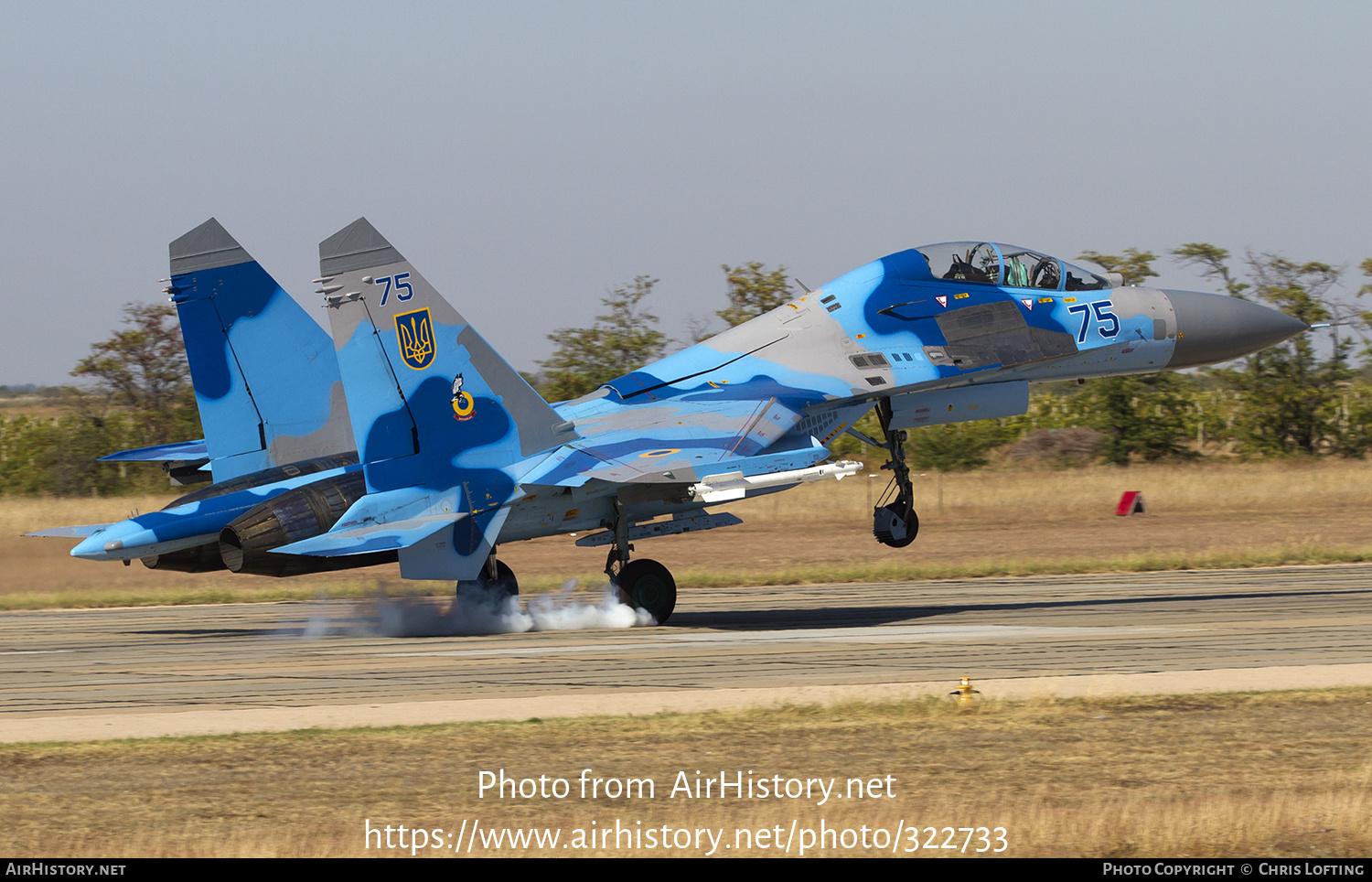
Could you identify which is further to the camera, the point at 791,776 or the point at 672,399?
the point at 672,399

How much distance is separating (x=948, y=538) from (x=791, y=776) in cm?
2245

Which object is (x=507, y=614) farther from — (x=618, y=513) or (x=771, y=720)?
(x=771, y=720)

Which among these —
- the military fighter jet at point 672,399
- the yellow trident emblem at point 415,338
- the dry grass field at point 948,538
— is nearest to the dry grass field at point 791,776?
the military fighter jet at point 672,399

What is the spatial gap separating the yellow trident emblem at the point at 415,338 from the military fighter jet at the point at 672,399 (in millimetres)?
22

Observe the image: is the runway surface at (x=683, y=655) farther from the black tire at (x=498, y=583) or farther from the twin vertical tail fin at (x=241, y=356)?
the twin vertical tail fin at (x=241, y=356)

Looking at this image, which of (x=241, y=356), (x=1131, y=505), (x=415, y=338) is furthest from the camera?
(x=1131, y=505)

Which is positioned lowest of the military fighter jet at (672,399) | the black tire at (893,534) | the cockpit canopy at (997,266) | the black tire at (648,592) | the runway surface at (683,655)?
the runway surface at (683,655)

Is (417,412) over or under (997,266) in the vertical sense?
under

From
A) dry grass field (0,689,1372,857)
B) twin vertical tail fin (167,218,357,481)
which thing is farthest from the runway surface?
twin vertical tail fin (167,218,357,481)

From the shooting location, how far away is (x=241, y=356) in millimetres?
20094

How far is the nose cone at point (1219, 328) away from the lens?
20.4 m

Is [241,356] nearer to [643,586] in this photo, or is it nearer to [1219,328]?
[643,586]

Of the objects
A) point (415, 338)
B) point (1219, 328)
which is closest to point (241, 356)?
point (415, 338)
